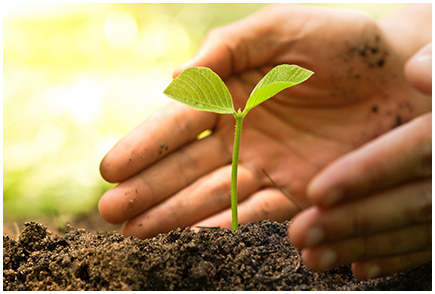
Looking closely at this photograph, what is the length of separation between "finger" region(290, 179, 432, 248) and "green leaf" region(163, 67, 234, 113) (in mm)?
366

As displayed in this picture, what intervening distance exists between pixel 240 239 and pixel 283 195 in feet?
1.30

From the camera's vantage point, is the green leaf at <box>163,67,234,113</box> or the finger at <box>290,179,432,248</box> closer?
the finger at <box>290,179,432,248</box>

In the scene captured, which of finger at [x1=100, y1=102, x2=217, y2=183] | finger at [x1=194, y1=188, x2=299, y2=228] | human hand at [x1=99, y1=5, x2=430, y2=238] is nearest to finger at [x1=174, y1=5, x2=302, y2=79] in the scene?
human hand at [x1=99, y1=5, x2=430, y2=238]

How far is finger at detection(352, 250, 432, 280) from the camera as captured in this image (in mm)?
754

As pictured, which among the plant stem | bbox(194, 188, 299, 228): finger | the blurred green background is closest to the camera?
the plant stem

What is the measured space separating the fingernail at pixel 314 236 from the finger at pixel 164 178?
2.41ft

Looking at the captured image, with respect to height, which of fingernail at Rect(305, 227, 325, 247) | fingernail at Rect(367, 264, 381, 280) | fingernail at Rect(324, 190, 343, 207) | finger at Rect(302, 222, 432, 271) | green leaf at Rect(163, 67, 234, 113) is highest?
green leaf at Rect(163, 67, 234, 113)

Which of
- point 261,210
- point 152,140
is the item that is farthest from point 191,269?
point 152,140

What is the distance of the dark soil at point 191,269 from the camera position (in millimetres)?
752

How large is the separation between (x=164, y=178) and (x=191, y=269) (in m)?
0.59

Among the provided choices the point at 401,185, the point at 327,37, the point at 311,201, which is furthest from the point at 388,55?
the point at 311,201

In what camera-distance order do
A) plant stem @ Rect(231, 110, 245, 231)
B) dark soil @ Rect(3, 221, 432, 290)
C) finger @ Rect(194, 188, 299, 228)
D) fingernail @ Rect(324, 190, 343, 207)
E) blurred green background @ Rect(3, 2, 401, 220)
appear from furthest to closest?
blurred green background @ Rect(3, 2, 401, 220), finger @ Rect(194, 188, 299, 228), plant stem @ Rect(231, 110, 245, 231), dark soil @ Rect(3, 221, 432, 290), fingernail @ Rect(324, 190, 343, 207)

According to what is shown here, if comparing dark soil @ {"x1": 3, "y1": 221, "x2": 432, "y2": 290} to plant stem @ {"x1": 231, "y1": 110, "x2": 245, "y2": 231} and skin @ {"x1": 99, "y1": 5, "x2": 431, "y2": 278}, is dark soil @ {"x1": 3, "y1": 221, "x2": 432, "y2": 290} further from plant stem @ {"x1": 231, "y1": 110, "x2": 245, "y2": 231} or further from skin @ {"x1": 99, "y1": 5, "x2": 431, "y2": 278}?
skin @ {"x1": 99, "y1": 5, "x2": 431, "y2": 278}

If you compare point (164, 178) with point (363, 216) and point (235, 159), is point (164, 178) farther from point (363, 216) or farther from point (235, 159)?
point (363, 216)
